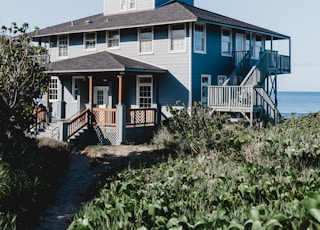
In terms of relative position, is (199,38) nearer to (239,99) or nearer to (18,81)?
(239,99)

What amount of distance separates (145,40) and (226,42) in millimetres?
4867

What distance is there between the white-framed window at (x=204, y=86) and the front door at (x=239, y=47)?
288cm

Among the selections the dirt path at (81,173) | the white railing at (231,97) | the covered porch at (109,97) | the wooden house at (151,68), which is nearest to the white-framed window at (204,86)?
the wooden house at (151,68)

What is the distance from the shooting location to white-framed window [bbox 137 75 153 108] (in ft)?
78.4

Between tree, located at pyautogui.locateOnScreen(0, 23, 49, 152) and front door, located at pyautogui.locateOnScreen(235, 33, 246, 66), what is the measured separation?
14291mm

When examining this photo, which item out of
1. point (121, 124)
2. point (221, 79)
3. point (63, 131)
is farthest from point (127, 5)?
point (63, 131)

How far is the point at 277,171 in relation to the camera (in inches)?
379

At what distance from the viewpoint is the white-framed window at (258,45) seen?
2745cm

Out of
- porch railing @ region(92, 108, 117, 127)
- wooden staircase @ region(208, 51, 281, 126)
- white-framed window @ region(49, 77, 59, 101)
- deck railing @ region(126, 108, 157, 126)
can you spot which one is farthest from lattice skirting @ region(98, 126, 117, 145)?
white-framed window @ region(49, 77, 59, 101)

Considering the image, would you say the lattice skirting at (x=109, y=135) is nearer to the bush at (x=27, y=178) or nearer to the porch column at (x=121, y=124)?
the porch column at (x=121, y=124)

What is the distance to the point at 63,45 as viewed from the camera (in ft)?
93.4

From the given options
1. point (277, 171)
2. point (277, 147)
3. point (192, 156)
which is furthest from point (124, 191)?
point (192, 156)

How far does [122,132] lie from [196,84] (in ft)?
16.6

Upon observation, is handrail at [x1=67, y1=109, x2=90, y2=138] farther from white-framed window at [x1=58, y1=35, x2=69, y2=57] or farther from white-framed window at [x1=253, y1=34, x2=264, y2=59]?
white-framed window at [x1=253, y1=34, x2=264, y2=59]
